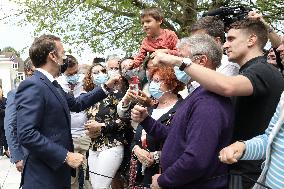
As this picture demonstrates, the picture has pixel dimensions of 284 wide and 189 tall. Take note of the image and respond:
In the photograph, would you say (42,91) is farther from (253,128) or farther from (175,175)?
(253,128)

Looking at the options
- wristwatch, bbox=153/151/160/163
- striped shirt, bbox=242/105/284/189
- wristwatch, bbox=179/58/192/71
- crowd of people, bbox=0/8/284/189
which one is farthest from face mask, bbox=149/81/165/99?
striped shirt, bbox=242/105/284/189

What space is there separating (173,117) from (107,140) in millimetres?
1788

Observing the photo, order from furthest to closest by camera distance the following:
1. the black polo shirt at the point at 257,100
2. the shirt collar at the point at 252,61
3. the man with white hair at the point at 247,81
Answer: the shirt collar at the point at 252,61 → the black polo shirt at the point at 257,100 → the man with white hair at the point at 247,81

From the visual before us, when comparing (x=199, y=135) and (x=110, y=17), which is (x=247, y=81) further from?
(x=110, y=17)

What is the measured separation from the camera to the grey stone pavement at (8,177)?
8.32 m

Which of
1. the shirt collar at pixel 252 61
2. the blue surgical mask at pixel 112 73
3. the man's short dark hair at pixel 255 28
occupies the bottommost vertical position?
the blue surgical mask at pixel 112 73

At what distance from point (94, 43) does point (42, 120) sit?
13.1 m

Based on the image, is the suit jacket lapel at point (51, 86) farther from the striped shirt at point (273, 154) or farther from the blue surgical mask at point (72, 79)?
the blue surgical mask at point (72, 79)

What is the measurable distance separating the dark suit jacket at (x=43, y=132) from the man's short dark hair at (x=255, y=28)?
149 centimetres

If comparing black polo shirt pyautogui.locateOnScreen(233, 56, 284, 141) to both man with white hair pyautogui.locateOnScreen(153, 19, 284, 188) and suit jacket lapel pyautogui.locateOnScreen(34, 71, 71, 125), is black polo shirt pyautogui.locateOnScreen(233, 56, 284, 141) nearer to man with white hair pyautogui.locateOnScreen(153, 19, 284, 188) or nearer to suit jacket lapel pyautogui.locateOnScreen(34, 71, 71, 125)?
man with white hair pyautogui.locateOnScreen(153, 19, 284, 188)

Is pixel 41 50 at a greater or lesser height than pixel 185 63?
lesser

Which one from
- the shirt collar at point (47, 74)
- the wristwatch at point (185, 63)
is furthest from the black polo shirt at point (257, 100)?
the shirt collar at point (47, 74)

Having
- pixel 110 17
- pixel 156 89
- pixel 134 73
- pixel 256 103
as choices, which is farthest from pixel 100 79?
pixel 110 17

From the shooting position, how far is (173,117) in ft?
11.0
